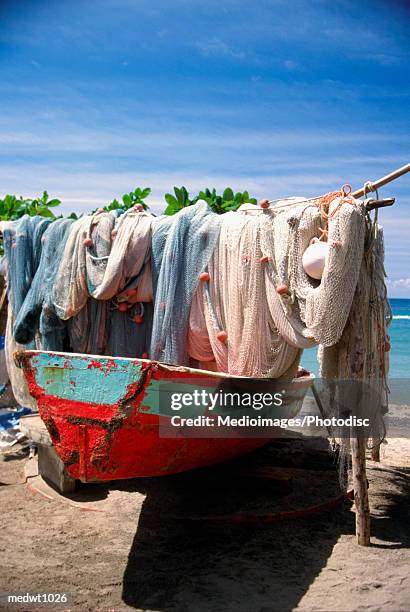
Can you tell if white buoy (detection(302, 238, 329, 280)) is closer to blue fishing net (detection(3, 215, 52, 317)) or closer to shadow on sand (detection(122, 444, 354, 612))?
shadow on sand (detection(122, 444, 354, 612))

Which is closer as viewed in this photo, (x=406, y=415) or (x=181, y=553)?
(x=181, y=553)

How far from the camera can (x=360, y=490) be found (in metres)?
4.74

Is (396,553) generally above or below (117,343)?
below

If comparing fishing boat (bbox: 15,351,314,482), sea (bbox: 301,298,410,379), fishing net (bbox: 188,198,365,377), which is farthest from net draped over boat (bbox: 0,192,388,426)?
sea (bbox: 301,298,410,379)

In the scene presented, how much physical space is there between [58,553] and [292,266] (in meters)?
2.79

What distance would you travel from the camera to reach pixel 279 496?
572 centimetres

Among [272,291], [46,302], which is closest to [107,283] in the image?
[46,302]

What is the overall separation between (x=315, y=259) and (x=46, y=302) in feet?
9.66

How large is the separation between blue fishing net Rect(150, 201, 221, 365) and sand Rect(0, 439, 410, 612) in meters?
1.31

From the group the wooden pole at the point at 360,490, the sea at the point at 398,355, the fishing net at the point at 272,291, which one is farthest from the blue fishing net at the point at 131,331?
the sea at the point at 398,355

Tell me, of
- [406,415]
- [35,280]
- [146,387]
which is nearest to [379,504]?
[146,387]

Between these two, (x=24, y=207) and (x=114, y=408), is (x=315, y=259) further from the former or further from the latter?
(x=24, y=207)

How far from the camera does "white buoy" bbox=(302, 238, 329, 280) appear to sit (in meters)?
4.69

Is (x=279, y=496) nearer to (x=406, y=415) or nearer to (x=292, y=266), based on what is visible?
(x=292, y=266)
